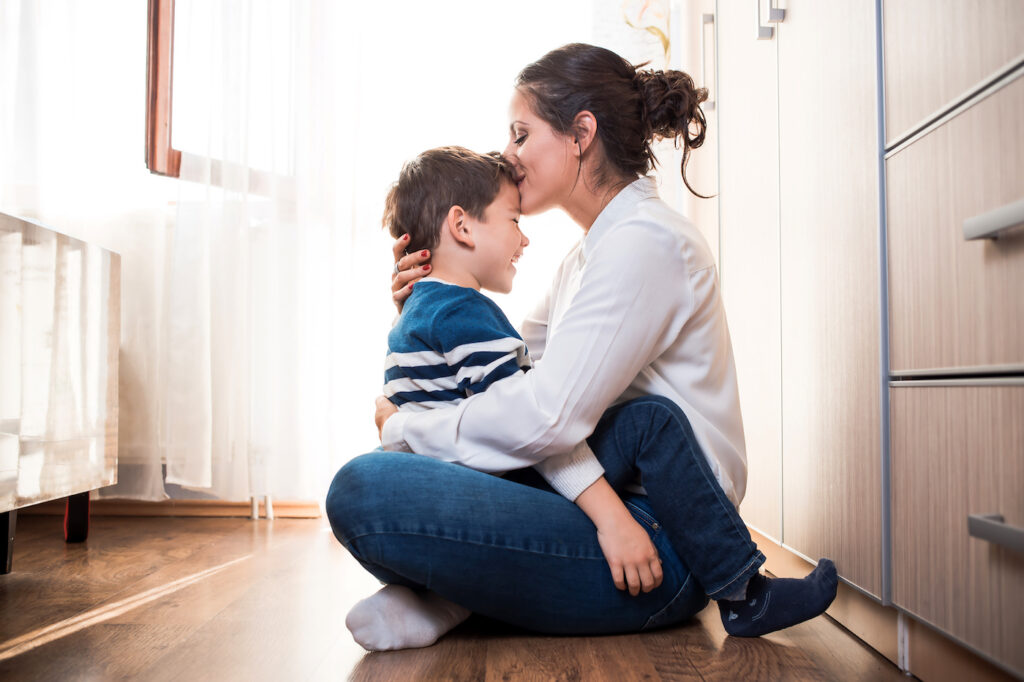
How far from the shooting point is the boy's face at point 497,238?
4.06 ft

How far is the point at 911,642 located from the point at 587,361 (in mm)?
513

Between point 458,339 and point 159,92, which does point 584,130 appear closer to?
point 458,339

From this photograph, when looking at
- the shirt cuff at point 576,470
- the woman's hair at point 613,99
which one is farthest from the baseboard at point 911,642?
the woman's hair at point 613,99

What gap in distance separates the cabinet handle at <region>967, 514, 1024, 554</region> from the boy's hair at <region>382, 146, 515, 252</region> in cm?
78

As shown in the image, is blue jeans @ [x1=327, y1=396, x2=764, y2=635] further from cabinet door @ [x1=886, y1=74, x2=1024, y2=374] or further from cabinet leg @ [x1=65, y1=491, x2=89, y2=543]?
cabinet leg @ [x1=65, y1=491, x2=89, y2=543]

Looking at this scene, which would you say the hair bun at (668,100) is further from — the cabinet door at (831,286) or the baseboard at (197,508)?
the baseboard at (197,508)

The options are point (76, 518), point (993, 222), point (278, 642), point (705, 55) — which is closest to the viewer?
point (993, 222)

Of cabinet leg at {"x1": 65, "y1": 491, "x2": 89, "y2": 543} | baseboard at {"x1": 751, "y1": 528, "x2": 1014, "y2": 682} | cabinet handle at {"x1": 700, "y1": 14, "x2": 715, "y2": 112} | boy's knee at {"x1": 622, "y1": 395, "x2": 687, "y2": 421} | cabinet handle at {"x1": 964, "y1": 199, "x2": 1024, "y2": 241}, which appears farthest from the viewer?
cabinet handle at {"x1": 700, "y1": 14, "x2": 715, "y2": 112}

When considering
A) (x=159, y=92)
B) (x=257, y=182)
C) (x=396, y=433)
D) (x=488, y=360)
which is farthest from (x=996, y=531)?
(x=159, y=92)

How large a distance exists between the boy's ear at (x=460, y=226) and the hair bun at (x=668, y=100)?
1.05ft

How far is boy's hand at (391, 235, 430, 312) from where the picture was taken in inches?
48.5

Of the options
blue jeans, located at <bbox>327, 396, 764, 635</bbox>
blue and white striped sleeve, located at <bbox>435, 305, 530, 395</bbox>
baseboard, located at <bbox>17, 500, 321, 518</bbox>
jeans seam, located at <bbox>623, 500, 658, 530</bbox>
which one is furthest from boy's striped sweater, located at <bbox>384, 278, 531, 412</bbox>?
baseboard, located at <bbox>17, 500, 321, 518</bbox>

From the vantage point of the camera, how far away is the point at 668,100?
1.22m

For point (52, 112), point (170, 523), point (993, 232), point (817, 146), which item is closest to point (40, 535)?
point (170, 523)
